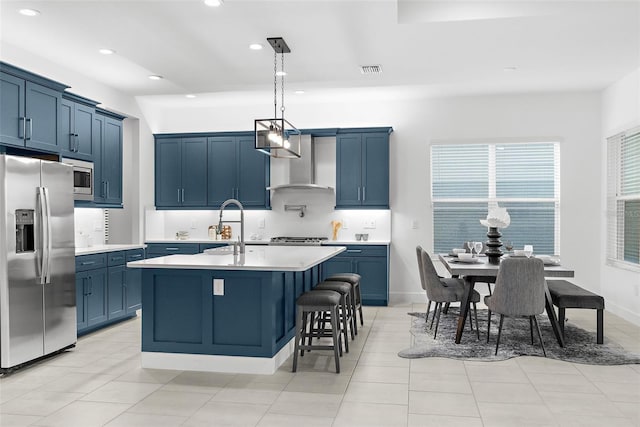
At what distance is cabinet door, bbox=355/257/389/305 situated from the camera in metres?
7.04

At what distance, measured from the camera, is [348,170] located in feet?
24.3

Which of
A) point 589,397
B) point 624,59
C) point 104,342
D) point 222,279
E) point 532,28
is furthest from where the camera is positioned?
point 624,59

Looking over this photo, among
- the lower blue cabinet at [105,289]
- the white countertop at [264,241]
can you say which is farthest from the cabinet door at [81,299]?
the white countertop at [264,241]

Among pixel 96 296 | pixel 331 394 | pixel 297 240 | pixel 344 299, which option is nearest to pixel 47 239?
pixel 96 296

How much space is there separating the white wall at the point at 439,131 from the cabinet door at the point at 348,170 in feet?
1.37

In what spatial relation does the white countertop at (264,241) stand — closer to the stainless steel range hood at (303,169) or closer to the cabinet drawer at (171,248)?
the cabinet drawer at (171,248)

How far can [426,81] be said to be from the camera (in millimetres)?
6402

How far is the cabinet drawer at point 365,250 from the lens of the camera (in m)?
7.04

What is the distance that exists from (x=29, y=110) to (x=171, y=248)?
10.5 ft

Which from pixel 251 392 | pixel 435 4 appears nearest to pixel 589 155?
pixel 435 4

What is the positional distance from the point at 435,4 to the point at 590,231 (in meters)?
4.37

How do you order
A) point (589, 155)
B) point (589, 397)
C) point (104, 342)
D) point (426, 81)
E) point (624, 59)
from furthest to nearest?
point (589, 155)
point (426, 81)
point (624, 59)
point (104, 342)
point (589, 397)

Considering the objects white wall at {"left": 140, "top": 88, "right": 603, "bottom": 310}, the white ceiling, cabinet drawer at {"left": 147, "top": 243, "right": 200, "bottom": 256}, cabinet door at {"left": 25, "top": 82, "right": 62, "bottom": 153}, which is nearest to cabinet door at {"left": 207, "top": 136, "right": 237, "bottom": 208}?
white wall at {"left": 140, "top": 88, "right": 603, "bottom": 310}

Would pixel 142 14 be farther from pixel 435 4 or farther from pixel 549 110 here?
pixel 549 110
